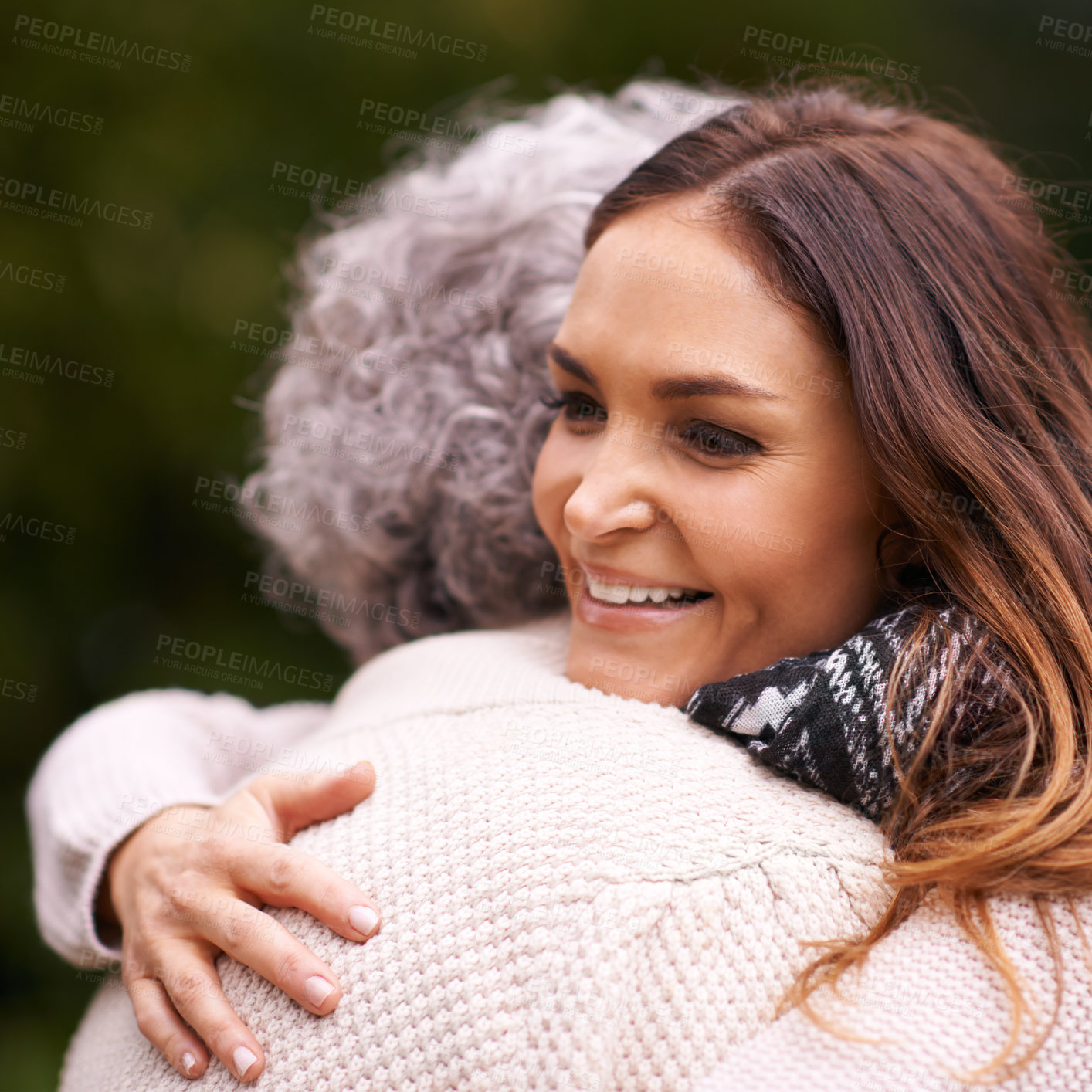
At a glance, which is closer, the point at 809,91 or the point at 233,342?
the point at 809,91

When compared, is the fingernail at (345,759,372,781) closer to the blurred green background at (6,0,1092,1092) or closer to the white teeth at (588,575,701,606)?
the white teeth at (588,575,701,606)

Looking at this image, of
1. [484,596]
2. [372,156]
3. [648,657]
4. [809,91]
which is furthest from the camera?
[372,156]

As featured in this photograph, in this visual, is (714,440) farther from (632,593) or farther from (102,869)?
(102,869)

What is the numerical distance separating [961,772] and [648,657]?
1.82ft

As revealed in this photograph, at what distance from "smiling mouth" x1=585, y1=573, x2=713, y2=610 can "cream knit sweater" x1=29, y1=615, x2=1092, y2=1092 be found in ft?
0.73

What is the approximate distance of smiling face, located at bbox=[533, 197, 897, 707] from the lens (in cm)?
153

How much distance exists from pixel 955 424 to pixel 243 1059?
1.42 meters

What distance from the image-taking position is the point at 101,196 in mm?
3133

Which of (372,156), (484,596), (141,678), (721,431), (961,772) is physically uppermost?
(372,156)

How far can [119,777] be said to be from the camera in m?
2.00

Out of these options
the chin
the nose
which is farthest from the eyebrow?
the chin

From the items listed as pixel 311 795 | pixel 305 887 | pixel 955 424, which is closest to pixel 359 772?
pixel 311 795

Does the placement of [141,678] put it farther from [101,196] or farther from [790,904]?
[790,904]

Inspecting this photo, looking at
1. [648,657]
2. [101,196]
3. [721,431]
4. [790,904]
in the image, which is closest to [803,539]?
[721,431]
